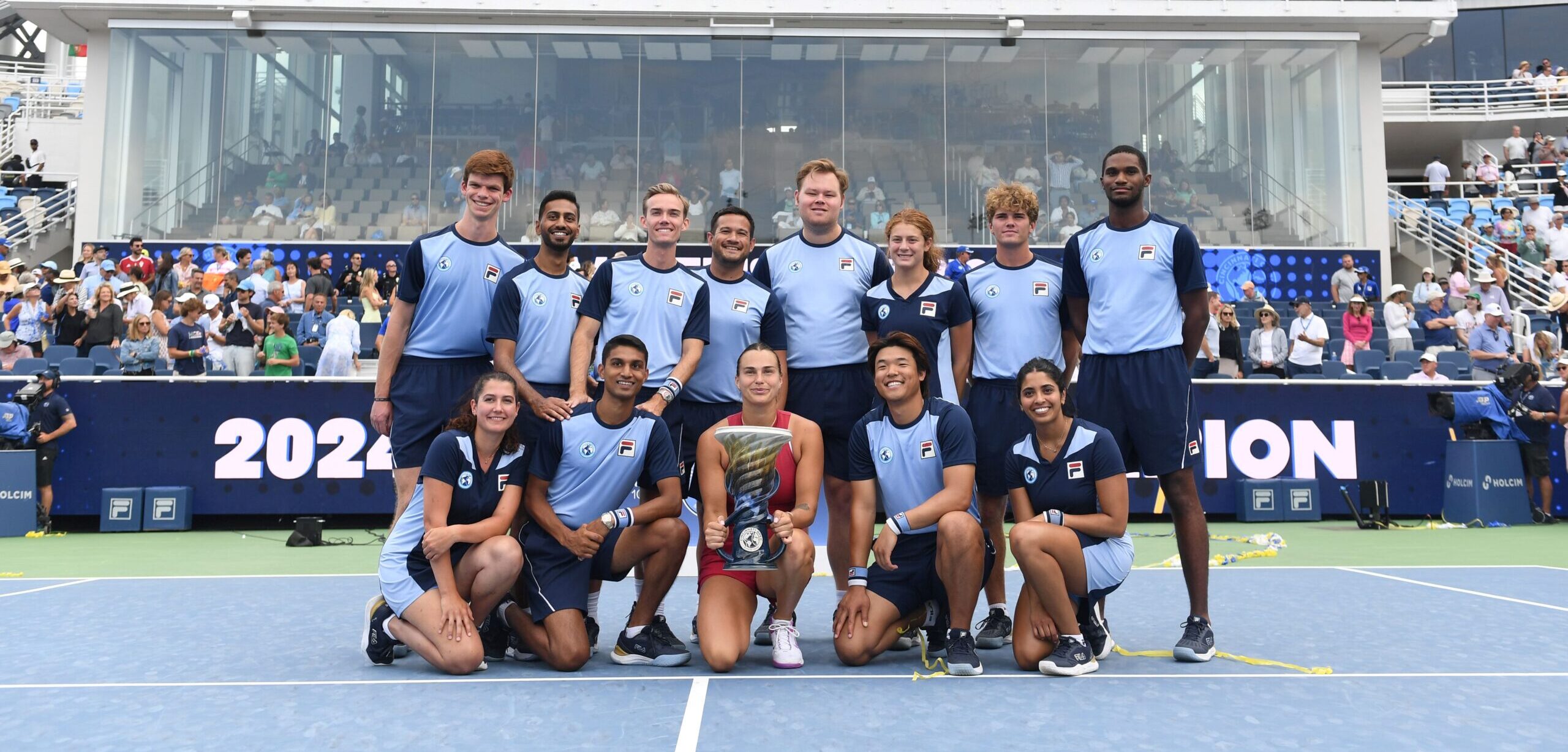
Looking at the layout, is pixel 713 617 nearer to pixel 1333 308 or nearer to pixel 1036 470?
pixel 1036 470

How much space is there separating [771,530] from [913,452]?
0.68 meters

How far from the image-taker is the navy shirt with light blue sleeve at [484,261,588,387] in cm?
495

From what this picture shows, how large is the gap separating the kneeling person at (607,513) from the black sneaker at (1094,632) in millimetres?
1572

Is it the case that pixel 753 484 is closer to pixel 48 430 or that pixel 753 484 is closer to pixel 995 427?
pixel 995 427

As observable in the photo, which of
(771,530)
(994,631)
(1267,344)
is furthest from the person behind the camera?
(1267,344)

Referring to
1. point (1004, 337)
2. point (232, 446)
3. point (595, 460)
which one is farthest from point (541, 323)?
point (232, 446)

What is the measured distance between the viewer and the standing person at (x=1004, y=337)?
4.92 metres

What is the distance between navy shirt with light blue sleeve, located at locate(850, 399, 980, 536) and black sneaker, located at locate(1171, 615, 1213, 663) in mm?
962

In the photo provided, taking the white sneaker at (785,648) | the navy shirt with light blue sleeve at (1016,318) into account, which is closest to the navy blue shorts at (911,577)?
the white sneaker at (785,648)

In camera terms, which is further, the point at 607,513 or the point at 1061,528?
the point at 607,513

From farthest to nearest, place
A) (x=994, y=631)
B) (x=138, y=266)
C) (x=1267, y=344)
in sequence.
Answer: (x=138, y=266), (x=1267, y=344), (x=994, y=631)

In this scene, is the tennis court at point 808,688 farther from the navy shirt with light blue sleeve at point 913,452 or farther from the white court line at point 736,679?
the navy shirt with light blue sleeve at point 913,452

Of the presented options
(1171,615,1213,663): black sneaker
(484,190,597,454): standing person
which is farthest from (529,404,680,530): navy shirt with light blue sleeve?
(1171,615,1213,663): black sneaker

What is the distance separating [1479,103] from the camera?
30188mm
